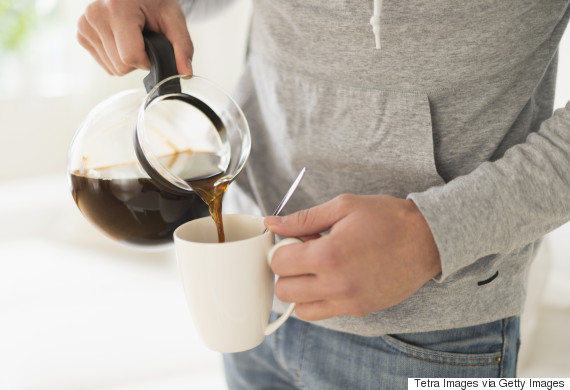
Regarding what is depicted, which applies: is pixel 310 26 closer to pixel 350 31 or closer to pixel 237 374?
pixel 350 31

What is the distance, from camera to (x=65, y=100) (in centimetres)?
286

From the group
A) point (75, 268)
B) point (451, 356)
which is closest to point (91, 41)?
point (451, 356)

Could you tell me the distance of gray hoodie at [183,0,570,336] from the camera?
0.51 m

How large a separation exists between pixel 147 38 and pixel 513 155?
43 cm

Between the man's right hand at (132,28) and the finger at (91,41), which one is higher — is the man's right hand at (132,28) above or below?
below

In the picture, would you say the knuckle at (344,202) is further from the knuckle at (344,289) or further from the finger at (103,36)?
the finger at (103,36)

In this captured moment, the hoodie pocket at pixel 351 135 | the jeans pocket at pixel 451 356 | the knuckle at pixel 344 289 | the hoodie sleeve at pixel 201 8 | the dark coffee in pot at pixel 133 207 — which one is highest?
the hoodie sleeve at pixel 201 8

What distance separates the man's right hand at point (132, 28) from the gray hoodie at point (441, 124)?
13 centimetres

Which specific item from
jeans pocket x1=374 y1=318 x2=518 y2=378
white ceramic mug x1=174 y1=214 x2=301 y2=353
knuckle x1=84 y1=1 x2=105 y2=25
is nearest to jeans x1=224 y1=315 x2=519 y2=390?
jeans pocket x1=374 y1=318 x2=518 y2=378

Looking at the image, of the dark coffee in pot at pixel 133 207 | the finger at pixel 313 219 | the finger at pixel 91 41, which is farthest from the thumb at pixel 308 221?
the finger at pixel 91 41

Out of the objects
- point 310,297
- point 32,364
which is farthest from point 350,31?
point 32,364

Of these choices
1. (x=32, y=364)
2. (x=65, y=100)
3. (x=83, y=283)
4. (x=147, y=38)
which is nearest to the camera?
(x=147, y=38)

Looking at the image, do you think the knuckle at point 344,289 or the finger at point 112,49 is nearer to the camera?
the knuckle at point 344,289

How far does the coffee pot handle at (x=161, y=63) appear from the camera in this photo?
1.95 feet
